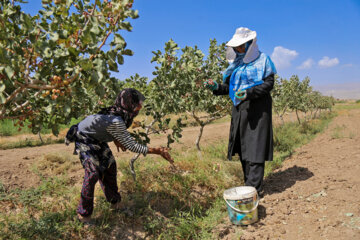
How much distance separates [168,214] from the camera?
3225mm

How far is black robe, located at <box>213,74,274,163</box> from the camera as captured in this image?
2980 millimetres

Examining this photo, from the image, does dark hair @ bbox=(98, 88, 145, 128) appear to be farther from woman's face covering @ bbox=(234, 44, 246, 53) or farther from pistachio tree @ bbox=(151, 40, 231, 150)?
woman's face covering @ bbox=(234, 44, 246, 53)

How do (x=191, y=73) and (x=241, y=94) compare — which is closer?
(x=241, y=94)

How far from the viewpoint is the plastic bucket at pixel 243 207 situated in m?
2.54

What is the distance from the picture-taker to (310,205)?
2.82m

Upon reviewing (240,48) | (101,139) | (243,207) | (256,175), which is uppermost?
(240,48)

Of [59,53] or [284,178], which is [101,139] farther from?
[284,178]

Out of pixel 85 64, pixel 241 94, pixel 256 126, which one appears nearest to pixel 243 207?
pixel 256 126

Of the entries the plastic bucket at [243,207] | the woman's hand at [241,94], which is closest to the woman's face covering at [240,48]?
the woman's hand at [241,94]

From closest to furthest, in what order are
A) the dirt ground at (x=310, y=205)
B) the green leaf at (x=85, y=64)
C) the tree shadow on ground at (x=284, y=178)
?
1. the green leaf at (x=85, y=64)
2. the dirt ground at (x=310, y=205)
3. the tree shadow on ground at (x=284, y=178)

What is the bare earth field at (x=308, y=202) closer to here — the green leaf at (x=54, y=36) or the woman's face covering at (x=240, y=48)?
the woman's face covering at (x=240, y=48)

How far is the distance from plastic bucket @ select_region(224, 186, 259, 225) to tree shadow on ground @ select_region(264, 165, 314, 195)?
0.85m

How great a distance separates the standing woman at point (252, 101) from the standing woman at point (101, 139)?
3.44 ft

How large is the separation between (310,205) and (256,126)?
3.36ft
